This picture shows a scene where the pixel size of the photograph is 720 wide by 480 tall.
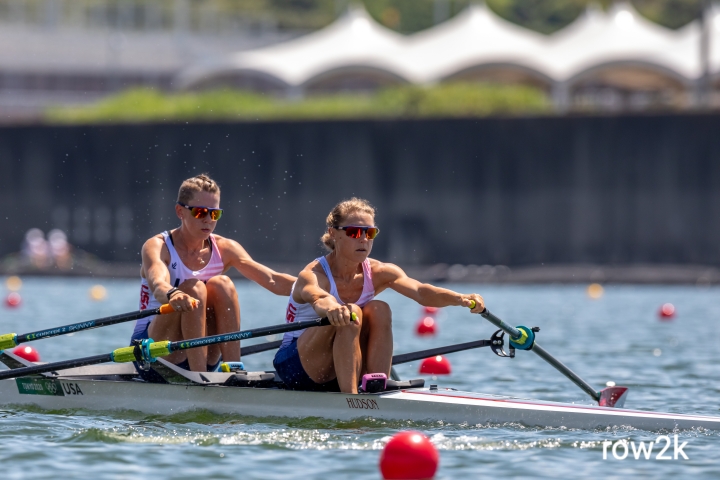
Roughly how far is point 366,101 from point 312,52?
221 inches

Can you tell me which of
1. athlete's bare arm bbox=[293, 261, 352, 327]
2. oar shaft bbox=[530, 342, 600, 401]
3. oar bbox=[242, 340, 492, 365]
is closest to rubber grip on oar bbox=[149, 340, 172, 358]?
athlete's bare arm bbox=[293, 261, 352, 327]

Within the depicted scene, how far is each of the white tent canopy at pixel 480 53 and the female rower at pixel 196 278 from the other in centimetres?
2803

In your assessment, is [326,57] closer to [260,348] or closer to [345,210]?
[260,348]

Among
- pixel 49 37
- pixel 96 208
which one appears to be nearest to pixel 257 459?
pixel 96 208

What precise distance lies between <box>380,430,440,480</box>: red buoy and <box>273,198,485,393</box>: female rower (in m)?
1.18

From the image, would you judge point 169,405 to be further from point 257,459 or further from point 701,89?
point 701,89

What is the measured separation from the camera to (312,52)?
1588 inches

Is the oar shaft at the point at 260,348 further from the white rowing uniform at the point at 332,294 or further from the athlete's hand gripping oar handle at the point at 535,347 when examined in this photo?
the athlete's hand gripping oar handle at the point at 535,347

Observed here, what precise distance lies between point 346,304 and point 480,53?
1210 inches

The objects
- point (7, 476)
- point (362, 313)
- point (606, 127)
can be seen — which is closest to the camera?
point (7, 476)

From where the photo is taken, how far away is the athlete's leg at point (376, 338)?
24.3ft

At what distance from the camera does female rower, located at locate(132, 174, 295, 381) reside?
7.93 metres

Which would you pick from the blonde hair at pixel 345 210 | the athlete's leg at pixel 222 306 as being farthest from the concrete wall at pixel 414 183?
the blonde hair at pixel 345 210

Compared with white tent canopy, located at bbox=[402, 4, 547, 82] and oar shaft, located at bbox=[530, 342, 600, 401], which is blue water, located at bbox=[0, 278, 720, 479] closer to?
oar shaft, located at bbox=[530, 342, 600, 401]
